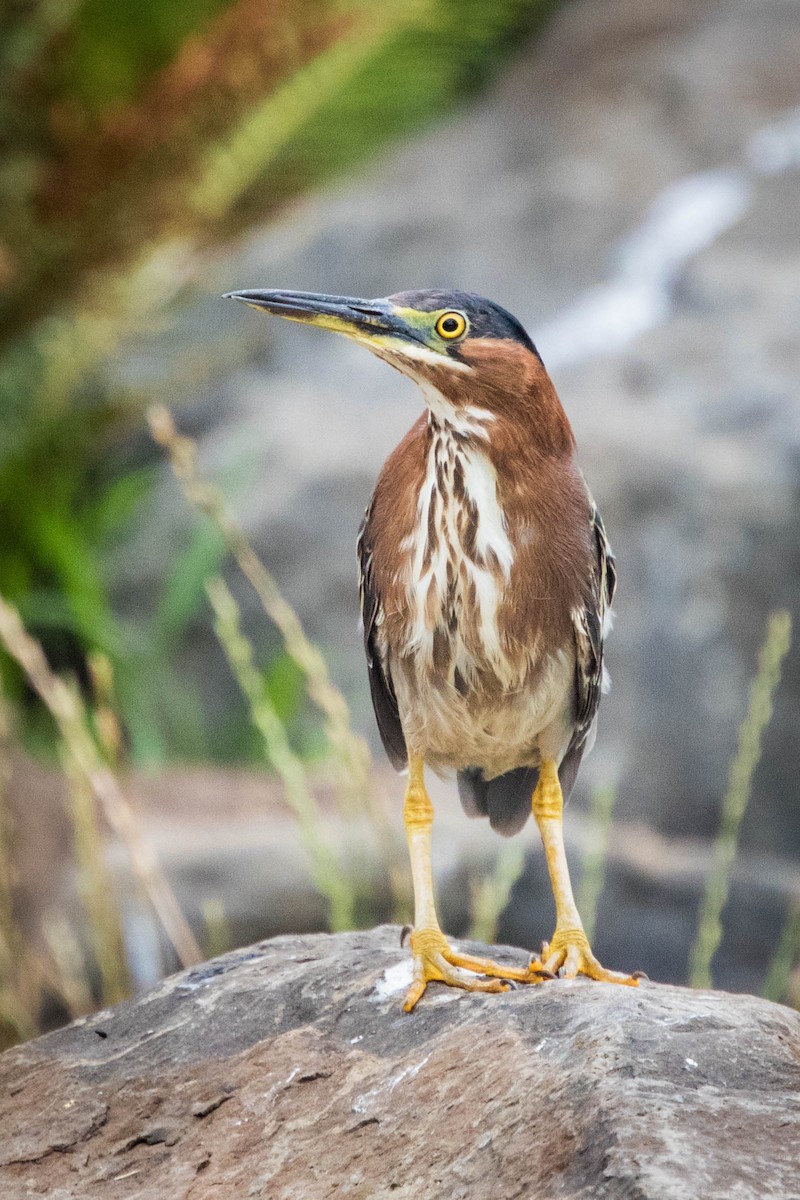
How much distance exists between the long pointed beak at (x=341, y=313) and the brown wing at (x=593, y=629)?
2.23 feet

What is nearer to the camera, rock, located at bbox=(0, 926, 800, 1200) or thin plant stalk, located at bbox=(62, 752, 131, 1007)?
rock, located at bbox=(0, 926, 800, 1200)

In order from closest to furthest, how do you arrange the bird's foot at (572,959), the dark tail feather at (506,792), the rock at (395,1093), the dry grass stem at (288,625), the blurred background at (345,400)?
the rock at (395,1093)
the bird's foot at (572,959)
the dry grass stem at (288,625)
the dark tail feather at (506,792)
the blurred background at (345,400)

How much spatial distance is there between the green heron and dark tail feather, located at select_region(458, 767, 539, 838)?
341 millimetres

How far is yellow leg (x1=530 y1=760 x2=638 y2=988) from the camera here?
3.38 meters

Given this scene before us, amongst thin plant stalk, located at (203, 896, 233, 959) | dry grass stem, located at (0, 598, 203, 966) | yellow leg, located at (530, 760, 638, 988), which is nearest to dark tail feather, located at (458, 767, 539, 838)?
yellow leg, located at (530, 760, 638, 988)

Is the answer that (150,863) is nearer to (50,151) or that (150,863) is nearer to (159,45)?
(50,151)

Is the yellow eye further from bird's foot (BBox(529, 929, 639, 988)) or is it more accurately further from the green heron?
bird's foot (BBox(529, 929, 639, 988))

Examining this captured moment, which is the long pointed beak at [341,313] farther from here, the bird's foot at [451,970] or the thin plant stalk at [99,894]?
the thin plant stalk at [99,894]

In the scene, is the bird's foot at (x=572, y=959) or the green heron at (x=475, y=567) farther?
the bird's foot at (x=572, y=959)

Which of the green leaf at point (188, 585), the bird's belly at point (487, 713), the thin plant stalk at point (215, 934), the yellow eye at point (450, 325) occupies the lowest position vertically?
the thin plant stalk at point (215, 934)

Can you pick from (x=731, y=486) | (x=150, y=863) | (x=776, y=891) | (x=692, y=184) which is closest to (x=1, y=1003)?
(x=150, y=863)

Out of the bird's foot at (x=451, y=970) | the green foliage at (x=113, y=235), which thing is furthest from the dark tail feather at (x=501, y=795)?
the green foliage at (x=113, y=235)

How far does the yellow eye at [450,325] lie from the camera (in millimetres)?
3141

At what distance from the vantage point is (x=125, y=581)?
8422 mm
